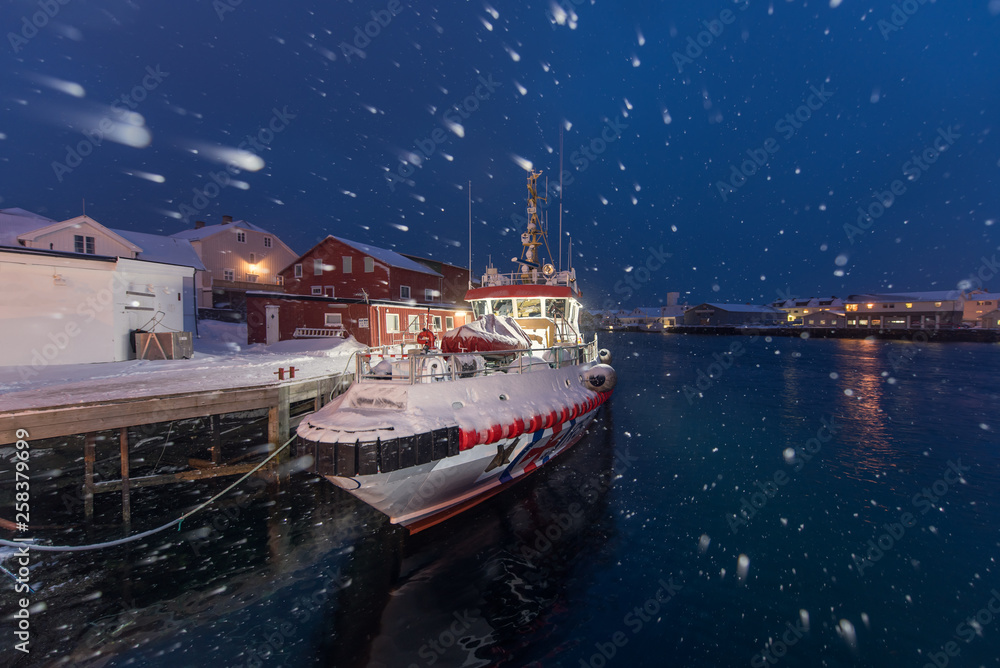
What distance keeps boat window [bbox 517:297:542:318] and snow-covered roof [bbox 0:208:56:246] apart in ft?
90.7

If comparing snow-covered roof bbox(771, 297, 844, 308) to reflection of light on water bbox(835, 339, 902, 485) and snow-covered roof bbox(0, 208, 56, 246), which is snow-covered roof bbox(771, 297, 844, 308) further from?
snow-covered roof bbox(0, 208, 56, 246)

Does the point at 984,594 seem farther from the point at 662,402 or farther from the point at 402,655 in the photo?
the point at 662,402

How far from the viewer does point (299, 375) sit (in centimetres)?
1215

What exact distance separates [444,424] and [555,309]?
708 centimetres

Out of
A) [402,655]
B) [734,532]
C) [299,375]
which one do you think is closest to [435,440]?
[402,655]

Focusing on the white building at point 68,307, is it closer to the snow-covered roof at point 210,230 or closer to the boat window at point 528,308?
the boat window at point 528,308

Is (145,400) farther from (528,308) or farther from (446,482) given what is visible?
(528,308)

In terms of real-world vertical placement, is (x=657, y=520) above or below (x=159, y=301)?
below

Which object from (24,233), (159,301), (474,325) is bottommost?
(474,325)

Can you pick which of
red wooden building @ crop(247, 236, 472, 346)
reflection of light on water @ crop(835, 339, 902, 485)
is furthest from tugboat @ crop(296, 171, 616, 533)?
red wooden building @ crop(247, 236, 472, 346)

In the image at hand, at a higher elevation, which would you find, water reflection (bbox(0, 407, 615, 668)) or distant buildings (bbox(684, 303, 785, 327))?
distant buildings (bbox(684, 303, 785, 327))

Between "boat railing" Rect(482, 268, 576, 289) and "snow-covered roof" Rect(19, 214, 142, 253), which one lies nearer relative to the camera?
"boat railing" Rect(482, 268, 576, 289)

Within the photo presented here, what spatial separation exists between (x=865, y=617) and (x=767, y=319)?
392 ft

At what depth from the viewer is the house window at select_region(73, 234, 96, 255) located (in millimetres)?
22406
